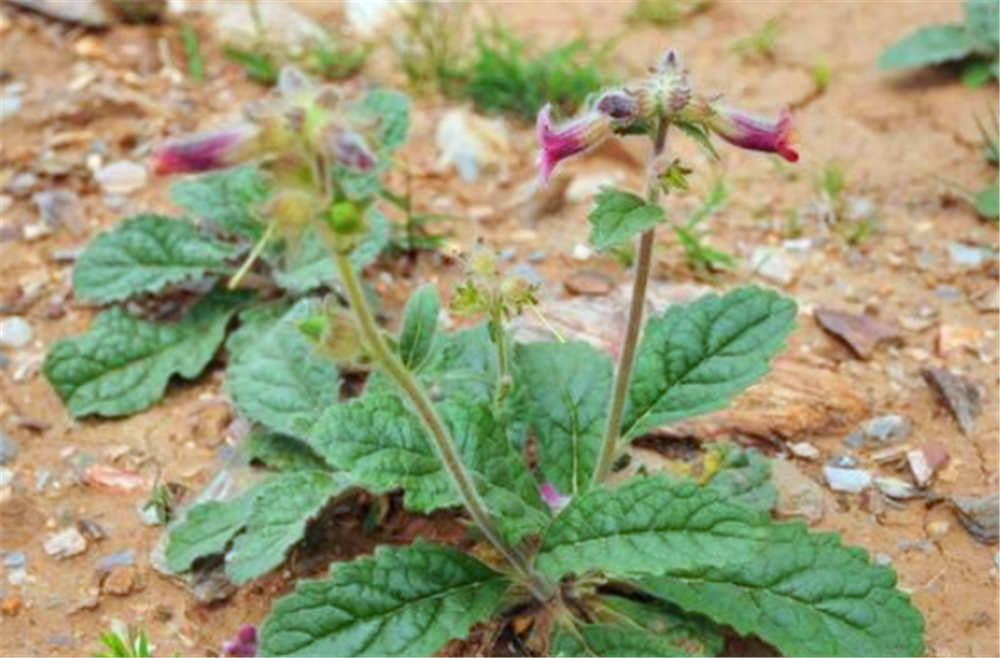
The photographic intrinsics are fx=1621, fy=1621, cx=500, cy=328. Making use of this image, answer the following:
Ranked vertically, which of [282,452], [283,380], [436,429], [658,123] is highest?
[658,123]

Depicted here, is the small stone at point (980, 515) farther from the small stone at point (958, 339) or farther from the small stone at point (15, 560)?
the small stone at point (15, 560)

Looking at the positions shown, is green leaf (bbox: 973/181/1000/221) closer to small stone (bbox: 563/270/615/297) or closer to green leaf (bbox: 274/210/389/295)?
small stone (bbox: 563/270/615/297)

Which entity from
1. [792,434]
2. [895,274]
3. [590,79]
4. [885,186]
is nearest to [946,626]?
[792,434]

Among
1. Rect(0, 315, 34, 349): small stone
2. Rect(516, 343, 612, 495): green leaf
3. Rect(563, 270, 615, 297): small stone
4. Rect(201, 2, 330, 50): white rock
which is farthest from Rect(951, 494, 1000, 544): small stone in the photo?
Rect(201, 2, 330, 50): white rock

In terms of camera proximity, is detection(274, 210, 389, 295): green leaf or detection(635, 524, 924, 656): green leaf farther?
detection(274, 210, 389, 295): green leaf

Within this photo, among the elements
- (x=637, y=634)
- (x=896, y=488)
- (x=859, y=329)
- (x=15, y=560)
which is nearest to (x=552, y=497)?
(x=637, y=634)

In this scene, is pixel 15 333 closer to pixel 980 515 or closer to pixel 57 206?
pixel 57 206

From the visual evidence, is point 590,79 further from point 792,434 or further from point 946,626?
point 946,626
